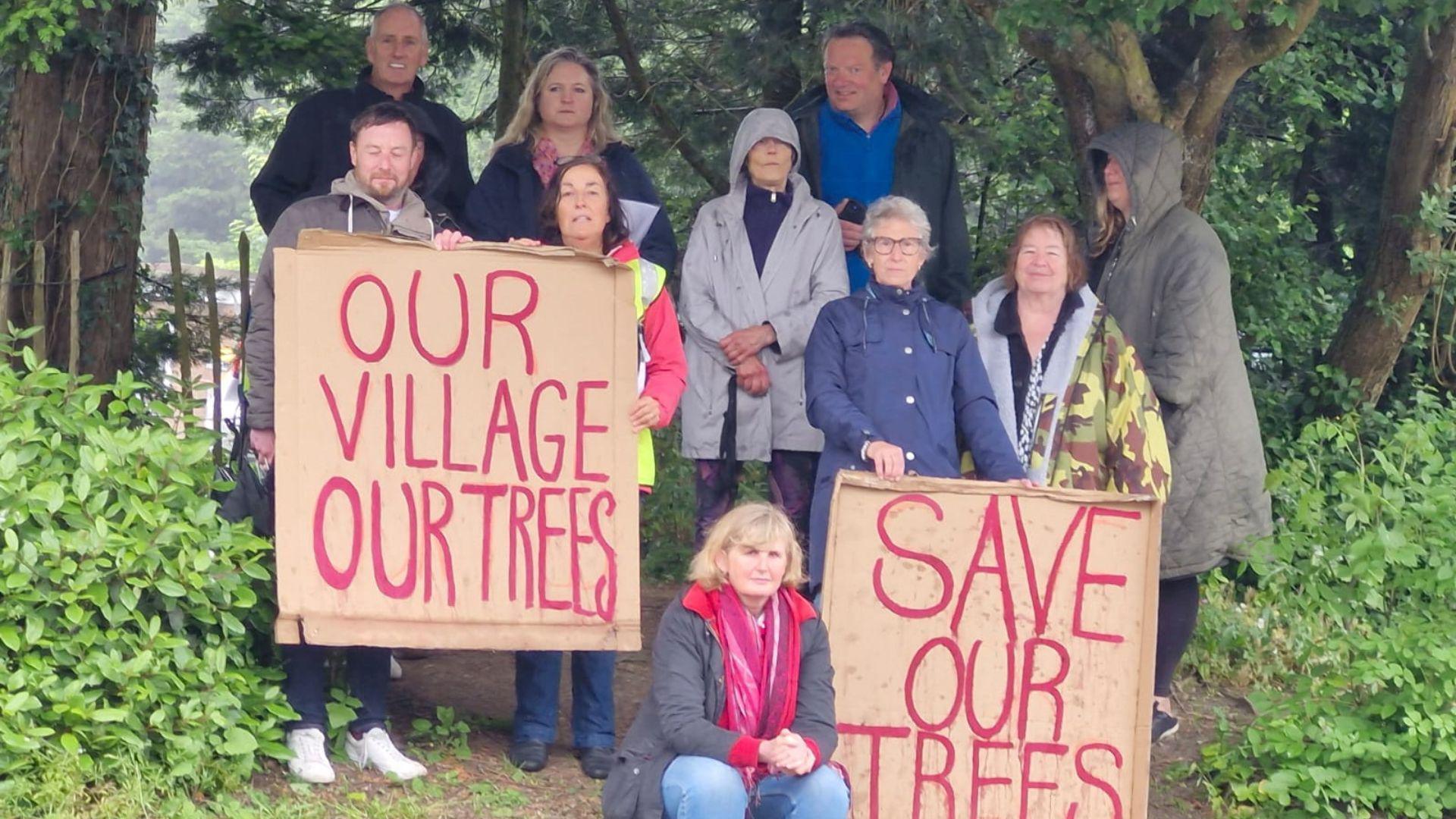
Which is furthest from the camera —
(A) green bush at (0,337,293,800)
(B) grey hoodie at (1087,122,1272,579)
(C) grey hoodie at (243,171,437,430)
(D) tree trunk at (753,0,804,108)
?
(D) tree trunk at (753,0,804,108)

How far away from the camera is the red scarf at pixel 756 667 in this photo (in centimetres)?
425

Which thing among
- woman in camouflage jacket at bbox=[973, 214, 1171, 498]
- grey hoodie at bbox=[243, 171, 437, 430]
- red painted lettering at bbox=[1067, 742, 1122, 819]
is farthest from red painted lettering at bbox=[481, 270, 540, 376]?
red painted lettering at bbox=[1067, 742, 1122, 819]

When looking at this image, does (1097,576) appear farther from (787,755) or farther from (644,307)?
(644,307)

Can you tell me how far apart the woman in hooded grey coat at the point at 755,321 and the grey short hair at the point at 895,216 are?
485 mm

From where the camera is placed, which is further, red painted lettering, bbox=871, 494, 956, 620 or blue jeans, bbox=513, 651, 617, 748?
blue jeans, bbox=513, 651, 617, 748

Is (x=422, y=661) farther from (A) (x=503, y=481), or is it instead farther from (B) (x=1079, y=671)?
(B) (x=1079, y=671)

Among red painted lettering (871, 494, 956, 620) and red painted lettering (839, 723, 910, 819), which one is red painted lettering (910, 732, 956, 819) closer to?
red painted lettering (839, 723, 910, 819)

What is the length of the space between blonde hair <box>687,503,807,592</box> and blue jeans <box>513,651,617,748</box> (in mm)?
983

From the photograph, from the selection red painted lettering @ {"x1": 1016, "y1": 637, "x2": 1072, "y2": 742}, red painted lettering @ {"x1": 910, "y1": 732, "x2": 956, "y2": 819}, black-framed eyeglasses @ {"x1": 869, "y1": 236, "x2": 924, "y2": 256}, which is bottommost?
red painted lettering @ {"x1": 910, "y1": 732, "x2": 956, "y2": 819}

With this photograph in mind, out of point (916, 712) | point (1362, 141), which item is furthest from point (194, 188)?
point (916, 712)

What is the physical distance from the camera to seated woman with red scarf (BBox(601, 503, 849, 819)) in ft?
13.6

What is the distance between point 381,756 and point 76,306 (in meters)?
2.82

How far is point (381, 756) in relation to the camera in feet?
16.5

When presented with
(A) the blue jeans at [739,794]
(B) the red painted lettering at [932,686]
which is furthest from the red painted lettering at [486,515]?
(B) the red painted lettering at [932,686]
